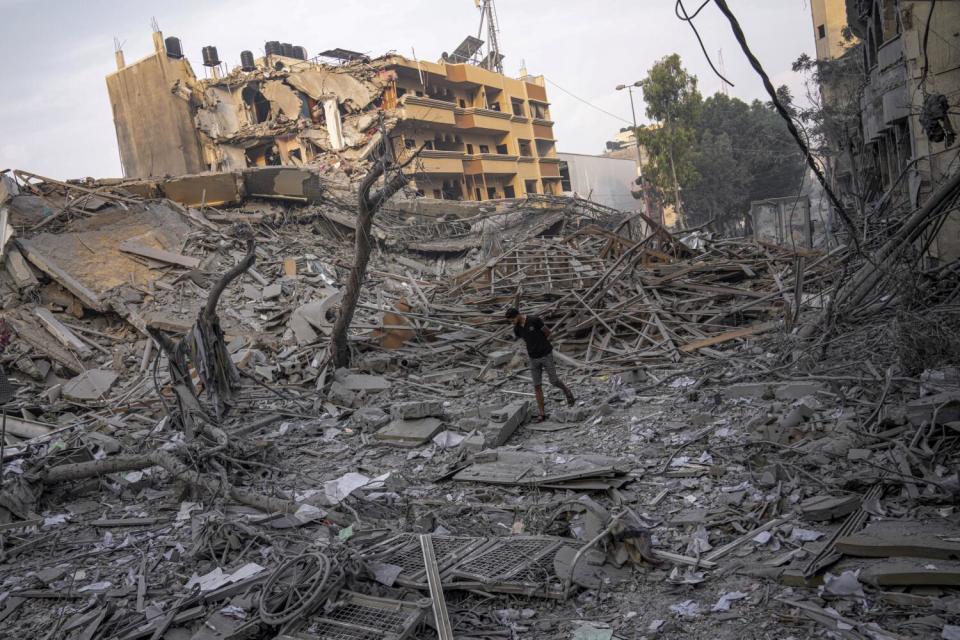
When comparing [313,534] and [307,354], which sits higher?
[307,354]

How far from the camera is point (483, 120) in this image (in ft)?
135

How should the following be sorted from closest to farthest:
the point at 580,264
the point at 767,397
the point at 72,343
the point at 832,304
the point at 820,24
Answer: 1. the point at 767,397
2. the point at 832,304
3. the point at 72,343
4. the point at 580,264
5. the point at 820,24

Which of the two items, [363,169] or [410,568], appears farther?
[363,169]

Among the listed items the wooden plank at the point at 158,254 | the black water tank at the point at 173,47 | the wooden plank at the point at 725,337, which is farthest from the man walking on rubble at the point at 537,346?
the black water tank at the point at 173,47

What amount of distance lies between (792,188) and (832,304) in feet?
112

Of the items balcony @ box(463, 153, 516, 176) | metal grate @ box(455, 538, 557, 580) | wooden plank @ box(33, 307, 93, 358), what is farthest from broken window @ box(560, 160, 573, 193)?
metal grate @ box(455, 538, 557, 580)

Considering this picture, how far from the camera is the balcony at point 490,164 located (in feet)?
131

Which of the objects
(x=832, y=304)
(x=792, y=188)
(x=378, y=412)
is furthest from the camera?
(x=792, y=188)

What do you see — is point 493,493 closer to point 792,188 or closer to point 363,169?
point 363,169

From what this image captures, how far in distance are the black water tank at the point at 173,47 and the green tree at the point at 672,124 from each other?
23169 millimetres

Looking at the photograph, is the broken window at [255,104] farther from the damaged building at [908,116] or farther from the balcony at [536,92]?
the damaged building at [908,116]

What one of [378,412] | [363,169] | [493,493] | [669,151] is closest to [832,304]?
[493,493]

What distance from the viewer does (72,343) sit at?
12.8 m

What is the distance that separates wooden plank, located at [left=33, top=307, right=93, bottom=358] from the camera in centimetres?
1272
